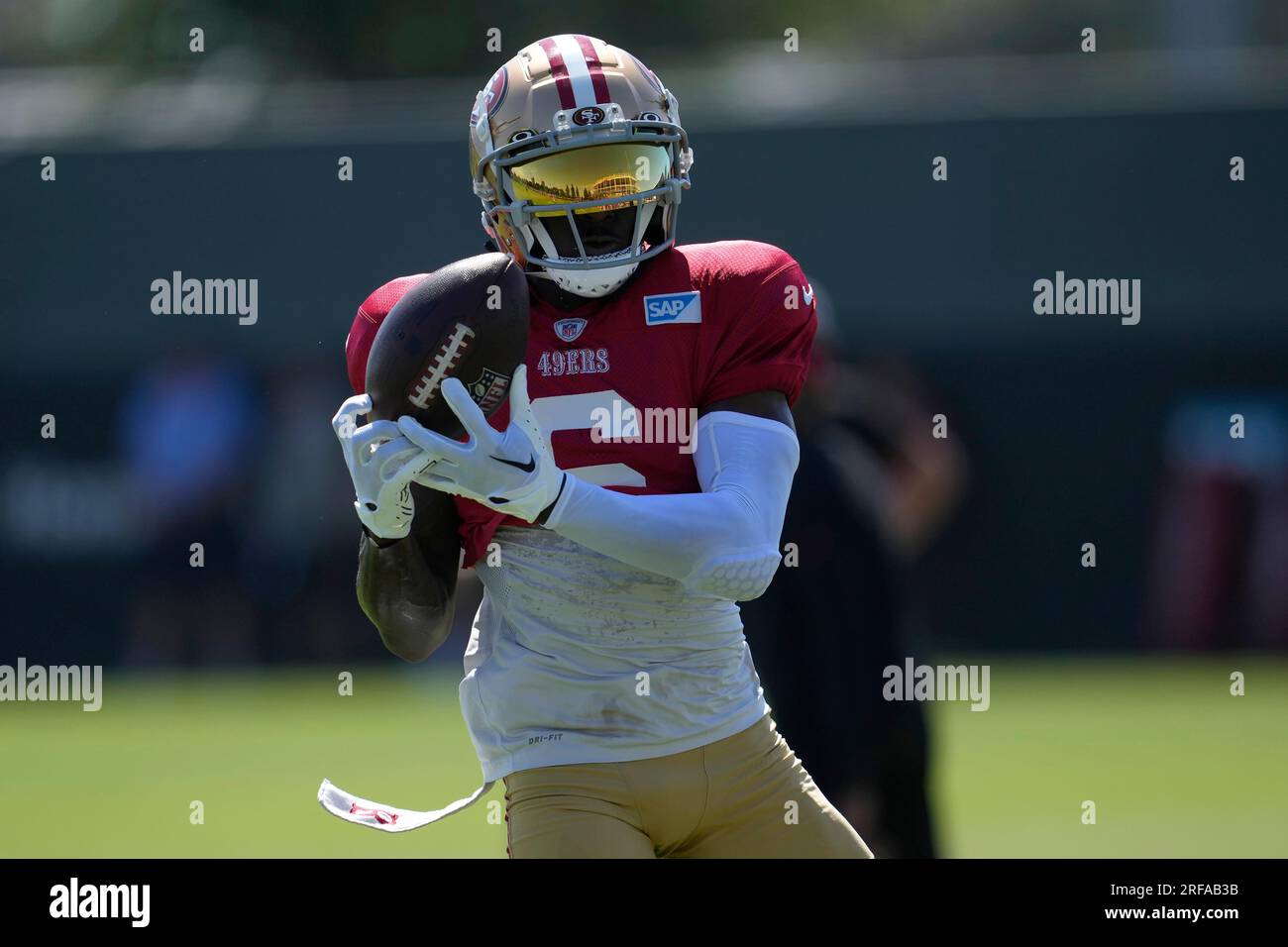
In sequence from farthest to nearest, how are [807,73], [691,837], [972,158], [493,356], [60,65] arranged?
[60,65] → [807,73] → [972,158] → [691,837] → [493,356]

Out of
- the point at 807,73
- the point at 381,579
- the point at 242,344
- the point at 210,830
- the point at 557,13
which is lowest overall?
the point at 210,830

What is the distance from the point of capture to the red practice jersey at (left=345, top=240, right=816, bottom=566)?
2.88 m

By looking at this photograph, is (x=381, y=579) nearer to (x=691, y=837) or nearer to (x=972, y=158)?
(x=691, y=837)

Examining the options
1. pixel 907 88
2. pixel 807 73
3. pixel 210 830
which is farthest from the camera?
pixel 807 73

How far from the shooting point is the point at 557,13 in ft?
63.9

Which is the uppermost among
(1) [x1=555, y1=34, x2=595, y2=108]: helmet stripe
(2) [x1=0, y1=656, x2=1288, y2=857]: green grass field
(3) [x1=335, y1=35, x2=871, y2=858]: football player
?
(1) [x1=555, y1=34, x2=595, y2=108]: helmet stripe

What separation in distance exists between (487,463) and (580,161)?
66 cm

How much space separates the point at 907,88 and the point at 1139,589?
360cm

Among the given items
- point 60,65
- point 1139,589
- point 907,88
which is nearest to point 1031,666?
point 1139,589

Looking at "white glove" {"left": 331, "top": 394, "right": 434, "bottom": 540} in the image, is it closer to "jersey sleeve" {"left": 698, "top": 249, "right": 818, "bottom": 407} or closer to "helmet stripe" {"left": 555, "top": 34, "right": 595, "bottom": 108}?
"jersey sleeve" {"left": 698, "top": 249, "right": 818, "bottom": 407}

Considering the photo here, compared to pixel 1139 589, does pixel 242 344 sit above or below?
above

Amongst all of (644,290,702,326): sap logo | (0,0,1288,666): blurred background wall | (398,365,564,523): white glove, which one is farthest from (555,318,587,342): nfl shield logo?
(0,0,1288,666): blurred background wall

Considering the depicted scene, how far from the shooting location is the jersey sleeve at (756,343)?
114 inches

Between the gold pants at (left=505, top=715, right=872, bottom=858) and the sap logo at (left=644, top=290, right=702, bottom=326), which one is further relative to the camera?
the sap logo at (left=644, top=290, right=702, bottom=326)
